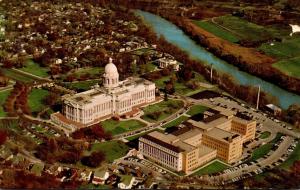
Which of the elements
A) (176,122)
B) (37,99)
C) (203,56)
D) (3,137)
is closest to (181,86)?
(176,122)

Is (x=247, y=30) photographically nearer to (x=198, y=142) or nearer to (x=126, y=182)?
(x=198, y=142)

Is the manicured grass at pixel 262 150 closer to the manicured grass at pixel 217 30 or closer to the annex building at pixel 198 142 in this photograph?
the annex building at pixel 198 142

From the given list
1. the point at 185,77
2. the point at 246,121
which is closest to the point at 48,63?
the point at 185,77

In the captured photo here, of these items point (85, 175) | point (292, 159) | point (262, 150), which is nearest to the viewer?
point (85, 175)

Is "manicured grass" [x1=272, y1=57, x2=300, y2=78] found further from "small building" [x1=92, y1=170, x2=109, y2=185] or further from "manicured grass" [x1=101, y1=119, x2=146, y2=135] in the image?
"small building" [x1=92, y1=170, x2=109, y2=185]

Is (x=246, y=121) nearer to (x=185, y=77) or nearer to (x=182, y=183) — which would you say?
(x=182, y=183)

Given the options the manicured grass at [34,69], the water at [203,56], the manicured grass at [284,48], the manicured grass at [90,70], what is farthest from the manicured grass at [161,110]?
the manicured grass at [284,48]

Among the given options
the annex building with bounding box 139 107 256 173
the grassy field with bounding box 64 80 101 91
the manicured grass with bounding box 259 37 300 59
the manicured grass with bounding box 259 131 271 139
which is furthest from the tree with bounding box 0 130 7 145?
the manicured grass with bounding box 259 37 300 59
